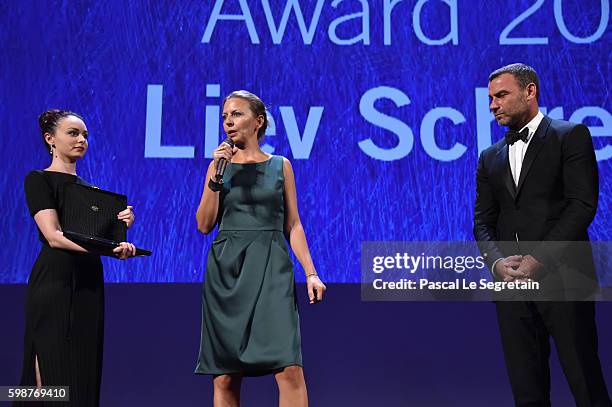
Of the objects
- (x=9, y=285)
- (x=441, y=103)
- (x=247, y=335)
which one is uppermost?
(x=441, y=103)

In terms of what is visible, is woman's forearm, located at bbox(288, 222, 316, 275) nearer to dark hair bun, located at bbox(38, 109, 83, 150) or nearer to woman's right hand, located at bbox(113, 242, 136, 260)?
woman's right hand, located at bbox(113, 242, 136, 260)

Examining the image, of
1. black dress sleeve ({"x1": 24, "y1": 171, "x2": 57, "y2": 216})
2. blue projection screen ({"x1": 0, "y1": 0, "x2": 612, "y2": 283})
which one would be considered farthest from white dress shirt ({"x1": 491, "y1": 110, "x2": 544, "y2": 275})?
black dress sleeve ({"x1": 24, "y1": 171, "x2": 57, "y2": 216})

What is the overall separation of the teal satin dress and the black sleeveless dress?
40 cm

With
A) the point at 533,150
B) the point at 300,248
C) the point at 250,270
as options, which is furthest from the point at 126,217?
the point at 533,150

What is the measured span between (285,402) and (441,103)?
191 cm

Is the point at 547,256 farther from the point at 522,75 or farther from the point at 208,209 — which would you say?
the point at 208,209

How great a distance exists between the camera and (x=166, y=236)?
12.0 feet

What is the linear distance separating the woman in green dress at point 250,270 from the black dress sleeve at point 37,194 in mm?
538

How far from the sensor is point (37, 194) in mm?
2584

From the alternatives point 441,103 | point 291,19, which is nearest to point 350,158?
point 441,103

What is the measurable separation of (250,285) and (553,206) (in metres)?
1.10

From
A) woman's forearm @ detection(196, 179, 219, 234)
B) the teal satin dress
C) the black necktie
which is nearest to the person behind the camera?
the teal satin dress

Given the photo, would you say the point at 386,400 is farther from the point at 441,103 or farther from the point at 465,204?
the point at 441,103

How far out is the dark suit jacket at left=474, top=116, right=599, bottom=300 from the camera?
8.28 ft
